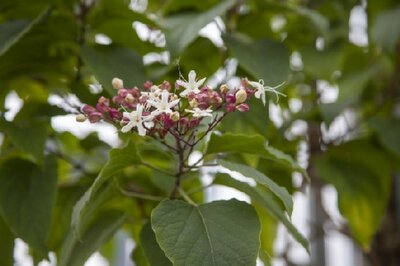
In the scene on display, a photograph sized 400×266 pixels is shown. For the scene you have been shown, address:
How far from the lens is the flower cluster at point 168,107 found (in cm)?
56

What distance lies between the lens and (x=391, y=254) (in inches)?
49.3

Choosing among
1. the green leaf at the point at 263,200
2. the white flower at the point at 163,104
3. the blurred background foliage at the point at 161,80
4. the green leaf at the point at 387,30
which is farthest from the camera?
the green leaf at the point at 387,30

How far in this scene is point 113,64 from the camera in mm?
805

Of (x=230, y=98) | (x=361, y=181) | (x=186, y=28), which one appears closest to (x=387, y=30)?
(x=361, y=181)

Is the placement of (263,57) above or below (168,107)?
above

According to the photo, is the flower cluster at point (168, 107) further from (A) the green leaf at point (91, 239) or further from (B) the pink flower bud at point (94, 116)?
(A) the green leaf at point (91, 239)

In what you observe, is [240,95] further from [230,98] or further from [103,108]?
[103,108]

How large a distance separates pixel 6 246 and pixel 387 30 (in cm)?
60

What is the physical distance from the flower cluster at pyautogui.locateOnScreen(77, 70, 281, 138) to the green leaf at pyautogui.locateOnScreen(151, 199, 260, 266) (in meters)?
0.07

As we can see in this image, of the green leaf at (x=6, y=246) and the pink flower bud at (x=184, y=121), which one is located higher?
the pink flower bud at (x=184, y=121)

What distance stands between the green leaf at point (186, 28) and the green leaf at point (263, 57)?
0.18ft

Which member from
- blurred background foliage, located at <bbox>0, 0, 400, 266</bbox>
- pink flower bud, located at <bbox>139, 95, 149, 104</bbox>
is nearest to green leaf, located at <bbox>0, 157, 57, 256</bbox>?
blurred background foliage, located at <bbox>0, 0, 400, 266</bbox>

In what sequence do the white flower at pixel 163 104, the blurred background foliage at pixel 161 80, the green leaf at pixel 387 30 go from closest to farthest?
the white flower at pixel 163 104, the blurred background foliage at pixel 161 80, the green leaf at pixel 387 30

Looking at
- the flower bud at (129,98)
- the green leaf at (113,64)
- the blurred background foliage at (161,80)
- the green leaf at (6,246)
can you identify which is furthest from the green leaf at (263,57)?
the green leaf at (6,246)
